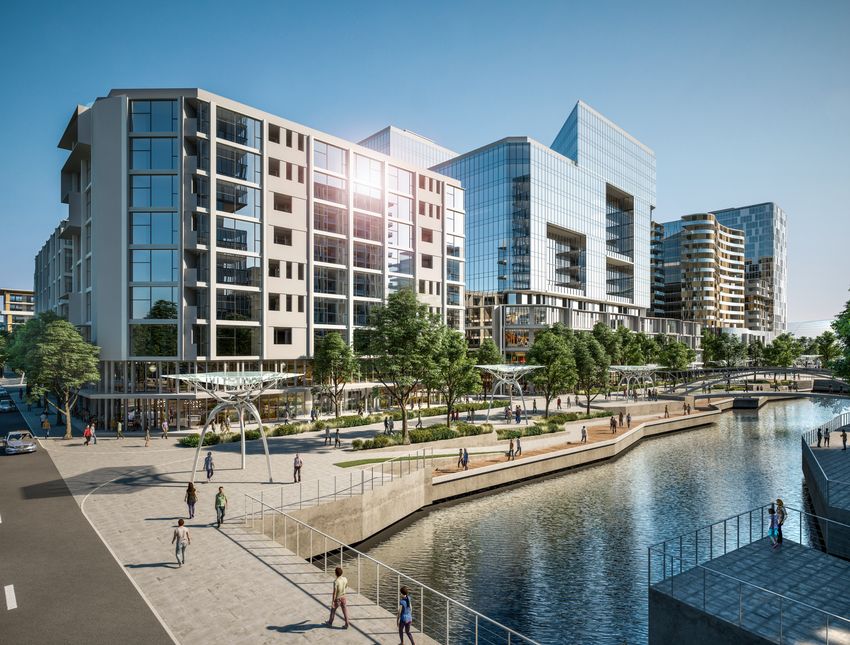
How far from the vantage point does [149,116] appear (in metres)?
49.5

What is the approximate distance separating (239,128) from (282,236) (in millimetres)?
11659

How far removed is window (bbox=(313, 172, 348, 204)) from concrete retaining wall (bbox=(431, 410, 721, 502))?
127ft

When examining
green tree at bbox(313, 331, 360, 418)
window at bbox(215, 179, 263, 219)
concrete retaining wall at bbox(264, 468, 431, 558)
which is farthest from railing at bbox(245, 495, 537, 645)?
window at bbox(215, 179, 263, 219)

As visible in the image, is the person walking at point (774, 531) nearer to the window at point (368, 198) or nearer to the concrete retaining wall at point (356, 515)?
the concrete retaining wall at point (356, 515)

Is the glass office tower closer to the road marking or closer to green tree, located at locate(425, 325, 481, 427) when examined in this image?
green tree, located at locate(425, 325, 481, 427)

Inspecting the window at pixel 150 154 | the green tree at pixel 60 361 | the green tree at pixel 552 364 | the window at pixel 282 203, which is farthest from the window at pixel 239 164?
the green tree at pixel 552 364

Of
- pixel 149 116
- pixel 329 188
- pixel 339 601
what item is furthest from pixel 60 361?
pixel 339 601

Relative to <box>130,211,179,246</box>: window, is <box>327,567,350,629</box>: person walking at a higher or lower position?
lower

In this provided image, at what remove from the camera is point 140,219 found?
162 ft

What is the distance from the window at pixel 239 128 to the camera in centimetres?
5209

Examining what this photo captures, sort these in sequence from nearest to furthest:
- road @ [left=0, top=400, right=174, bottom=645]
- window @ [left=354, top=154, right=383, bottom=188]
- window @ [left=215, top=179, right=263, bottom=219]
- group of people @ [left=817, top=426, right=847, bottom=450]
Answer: road @ [left=0, top=400, right=174, bottom=645] < group of people @ [left=817, top=426, right=847, bottom=450] < window @ [left=215, top=179, right=263, bottom=219] < window @ [left=354, top=154, right=383, bottom=188]

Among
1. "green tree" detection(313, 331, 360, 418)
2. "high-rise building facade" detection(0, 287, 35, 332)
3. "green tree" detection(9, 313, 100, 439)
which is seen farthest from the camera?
"high-rise building facade" detection(0, 287, 35, 332)

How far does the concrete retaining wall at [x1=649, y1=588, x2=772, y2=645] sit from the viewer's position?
14453mm

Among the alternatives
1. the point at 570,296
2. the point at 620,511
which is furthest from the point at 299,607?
the point at 570,296
